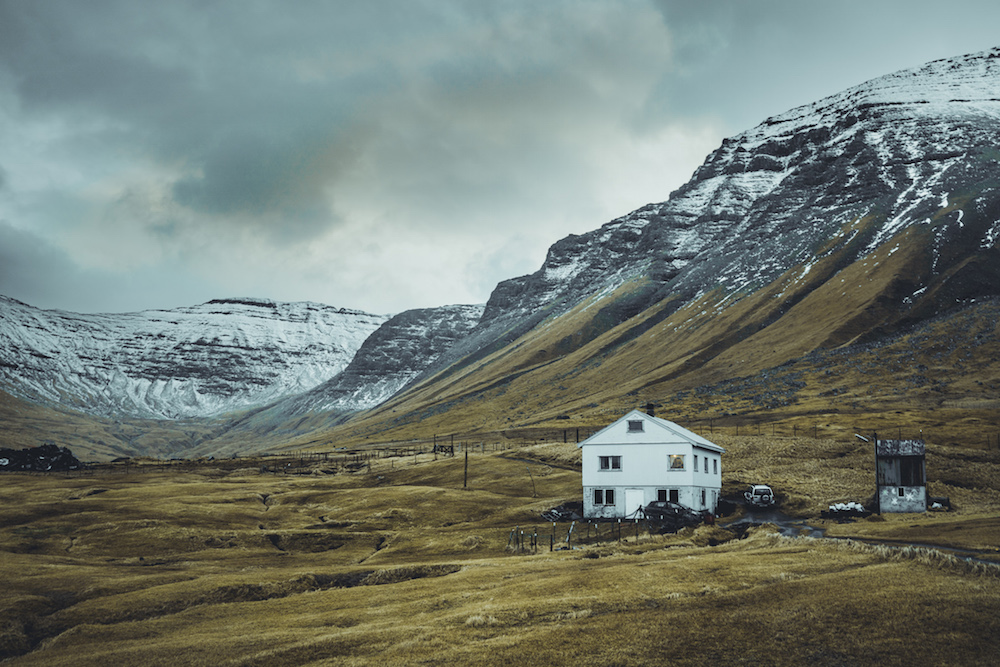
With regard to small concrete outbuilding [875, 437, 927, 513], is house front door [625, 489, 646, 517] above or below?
below

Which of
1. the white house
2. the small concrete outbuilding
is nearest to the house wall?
the white house

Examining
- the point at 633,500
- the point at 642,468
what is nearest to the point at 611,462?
the point at 642,468

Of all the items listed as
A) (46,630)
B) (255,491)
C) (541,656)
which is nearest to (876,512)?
(541,656)

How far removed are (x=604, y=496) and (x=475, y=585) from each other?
40.7 m

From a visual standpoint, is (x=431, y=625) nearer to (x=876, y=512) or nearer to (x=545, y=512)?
(x=545, y=512)

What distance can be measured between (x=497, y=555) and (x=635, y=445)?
26452mm

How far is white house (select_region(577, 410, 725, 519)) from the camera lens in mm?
80500

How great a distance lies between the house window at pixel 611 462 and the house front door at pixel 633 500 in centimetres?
280

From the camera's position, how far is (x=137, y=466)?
15975 cm

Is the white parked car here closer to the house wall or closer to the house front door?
the house wall

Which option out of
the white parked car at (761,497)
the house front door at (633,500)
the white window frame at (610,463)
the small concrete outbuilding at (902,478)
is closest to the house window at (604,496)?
the house front door at (633,500)

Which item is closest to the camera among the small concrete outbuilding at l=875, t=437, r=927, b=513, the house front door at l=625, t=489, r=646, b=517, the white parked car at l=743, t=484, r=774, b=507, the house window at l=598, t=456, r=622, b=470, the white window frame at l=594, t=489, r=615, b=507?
the small concrete outbuilding at l=875, t=437, r=927, b=513

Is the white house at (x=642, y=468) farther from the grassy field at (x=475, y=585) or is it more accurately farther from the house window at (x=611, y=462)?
the grassy field at (x=475, y=585)

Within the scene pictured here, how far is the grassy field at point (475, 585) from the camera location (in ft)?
96.0
